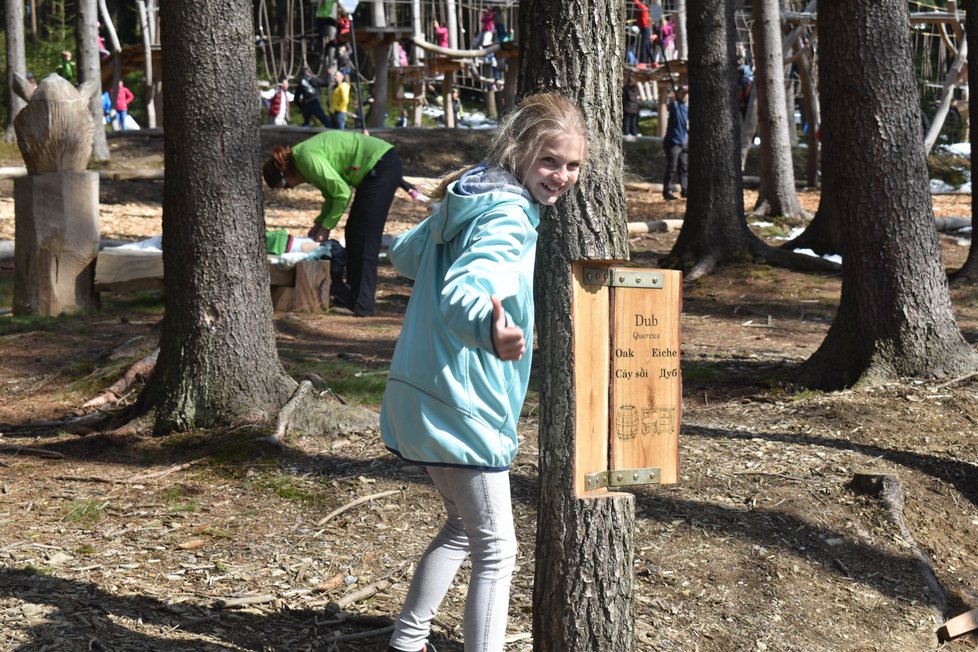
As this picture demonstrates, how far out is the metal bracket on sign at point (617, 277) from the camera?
115 inches

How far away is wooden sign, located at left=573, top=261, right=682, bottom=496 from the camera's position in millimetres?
2906

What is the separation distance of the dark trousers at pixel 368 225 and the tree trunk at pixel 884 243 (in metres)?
3.49

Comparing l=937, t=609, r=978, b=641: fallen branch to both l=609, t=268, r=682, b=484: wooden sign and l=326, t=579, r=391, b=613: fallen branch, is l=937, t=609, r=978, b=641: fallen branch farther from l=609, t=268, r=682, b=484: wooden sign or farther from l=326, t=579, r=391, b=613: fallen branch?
l=326, t=579, r=391, b=613: fallen branch

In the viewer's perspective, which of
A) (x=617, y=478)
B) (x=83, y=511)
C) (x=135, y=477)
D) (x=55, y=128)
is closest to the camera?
(x=617, y=478)

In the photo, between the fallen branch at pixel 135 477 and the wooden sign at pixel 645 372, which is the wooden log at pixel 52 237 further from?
the wooden sign at pixel 645 372

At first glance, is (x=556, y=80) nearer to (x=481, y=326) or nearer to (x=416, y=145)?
(x=481, y=326)

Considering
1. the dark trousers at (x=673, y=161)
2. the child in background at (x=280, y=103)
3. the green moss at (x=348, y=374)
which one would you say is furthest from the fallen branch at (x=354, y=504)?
the child in background at (x=280, y=103)

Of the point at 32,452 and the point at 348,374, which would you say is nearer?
the point at 32,452

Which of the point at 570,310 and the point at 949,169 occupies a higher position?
the point at 949,169

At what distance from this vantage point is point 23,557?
4.03m

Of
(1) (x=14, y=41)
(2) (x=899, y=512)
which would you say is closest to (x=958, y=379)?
(2) (x=899, y=512)

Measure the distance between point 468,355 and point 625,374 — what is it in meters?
0.51

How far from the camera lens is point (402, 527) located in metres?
4.44

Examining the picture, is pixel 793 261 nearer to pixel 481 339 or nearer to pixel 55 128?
pixel 55 128
